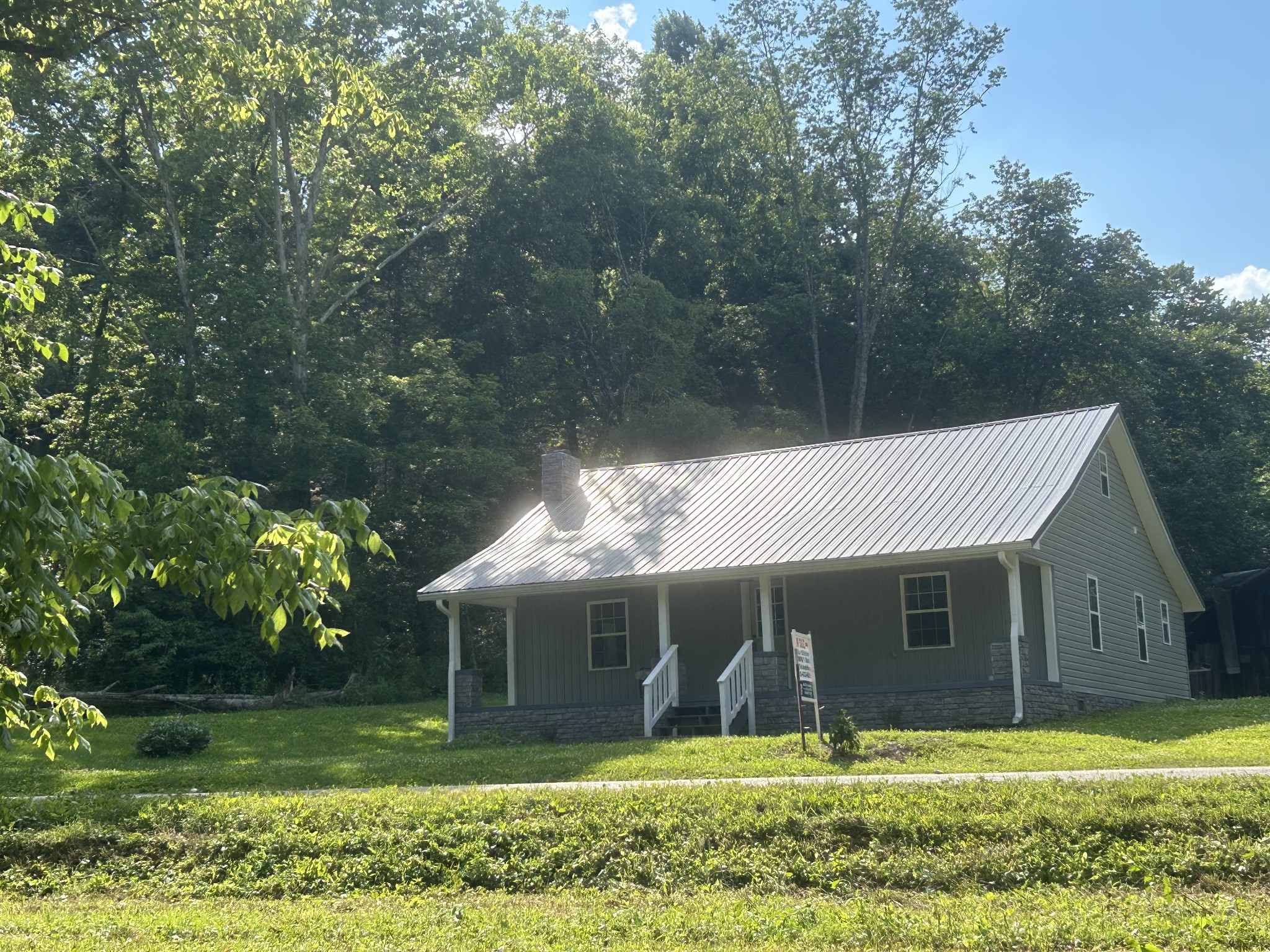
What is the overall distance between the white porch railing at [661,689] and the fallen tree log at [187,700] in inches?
451

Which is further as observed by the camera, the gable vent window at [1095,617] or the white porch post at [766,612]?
the gable vent window at [1095,617]

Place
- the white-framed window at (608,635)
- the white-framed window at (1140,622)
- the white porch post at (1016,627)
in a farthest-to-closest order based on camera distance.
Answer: the white-framed window at (1140,622) → the white-framed window at (608,635) → the white porch post at (1016,627)

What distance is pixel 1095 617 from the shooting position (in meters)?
23.5

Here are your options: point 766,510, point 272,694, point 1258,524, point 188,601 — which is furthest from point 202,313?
→ point 1258,524

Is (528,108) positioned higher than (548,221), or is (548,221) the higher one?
(528,108)

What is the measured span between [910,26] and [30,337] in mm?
44269

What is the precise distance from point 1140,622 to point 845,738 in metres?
13.4

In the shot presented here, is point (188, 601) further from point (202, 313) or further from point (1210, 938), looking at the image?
point (1210, 938)

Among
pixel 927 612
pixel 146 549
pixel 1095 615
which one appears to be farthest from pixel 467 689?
pixel 146 549

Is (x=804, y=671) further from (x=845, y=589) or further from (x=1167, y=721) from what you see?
(x=1167, y=721)

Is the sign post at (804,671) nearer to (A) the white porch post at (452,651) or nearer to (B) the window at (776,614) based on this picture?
(B) the window at (776,614)

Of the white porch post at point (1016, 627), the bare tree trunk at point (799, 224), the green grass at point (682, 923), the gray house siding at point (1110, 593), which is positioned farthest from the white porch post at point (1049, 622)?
the bare tree trunk at point (799, 224)

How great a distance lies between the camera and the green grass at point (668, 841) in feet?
31.6

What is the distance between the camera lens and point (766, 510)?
2375cm
